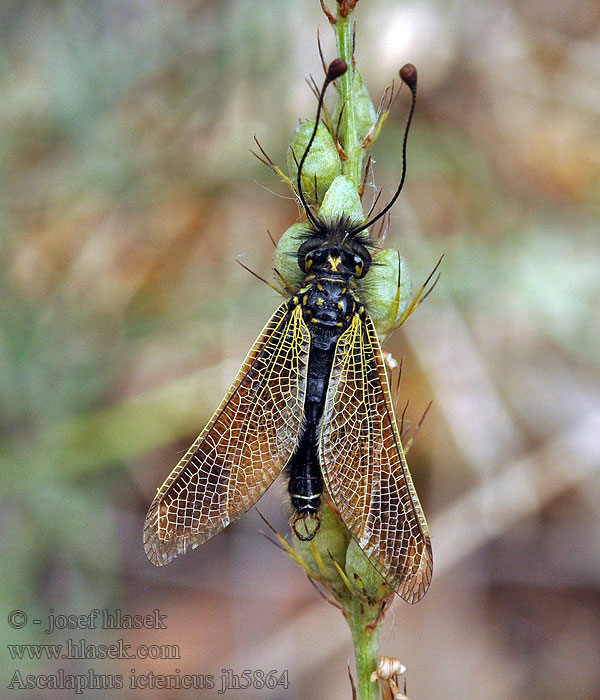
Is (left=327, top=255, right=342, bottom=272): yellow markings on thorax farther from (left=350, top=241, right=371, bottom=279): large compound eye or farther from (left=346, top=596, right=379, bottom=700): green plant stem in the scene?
(left=346, top=596, right=379, bottom=700): green plant stem

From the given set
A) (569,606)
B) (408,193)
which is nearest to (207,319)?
(408,193)

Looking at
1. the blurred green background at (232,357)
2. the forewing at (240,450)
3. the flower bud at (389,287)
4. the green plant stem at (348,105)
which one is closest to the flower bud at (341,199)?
the green plant stem at (348,105)

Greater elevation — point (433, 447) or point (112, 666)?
point (433, 447)

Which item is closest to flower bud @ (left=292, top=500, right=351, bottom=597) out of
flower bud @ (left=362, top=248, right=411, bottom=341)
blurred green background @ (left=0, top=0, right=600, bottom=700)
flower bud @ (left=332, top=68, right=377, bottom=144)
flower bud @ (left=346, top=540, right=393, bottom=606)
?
flower bud @ (left=346, top=540, right=393, bottom=606)

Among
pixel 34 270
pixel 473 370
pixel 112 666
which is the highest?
pixel 34 270

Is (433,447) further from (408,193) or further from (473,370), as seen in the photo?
(408,193)

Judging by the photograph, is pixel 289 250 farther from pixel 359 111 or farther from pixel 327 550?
pixel 327 550

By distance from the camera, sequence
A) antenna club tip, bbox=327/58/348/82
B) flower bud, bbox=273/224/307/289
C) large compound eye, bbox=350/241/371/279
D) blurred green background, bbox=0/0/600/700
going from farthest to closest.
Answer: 1. blurred green background, bbox=0/0/600/700
2. large compound eye, bbox=350/241/371/279
3. flower bud, bbox=273/224/307/289
4. antenna club tip, bbox=327/58/348/82

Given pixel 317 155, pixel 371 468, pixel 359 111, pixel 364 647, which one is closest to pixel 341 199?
pixel 317 155
